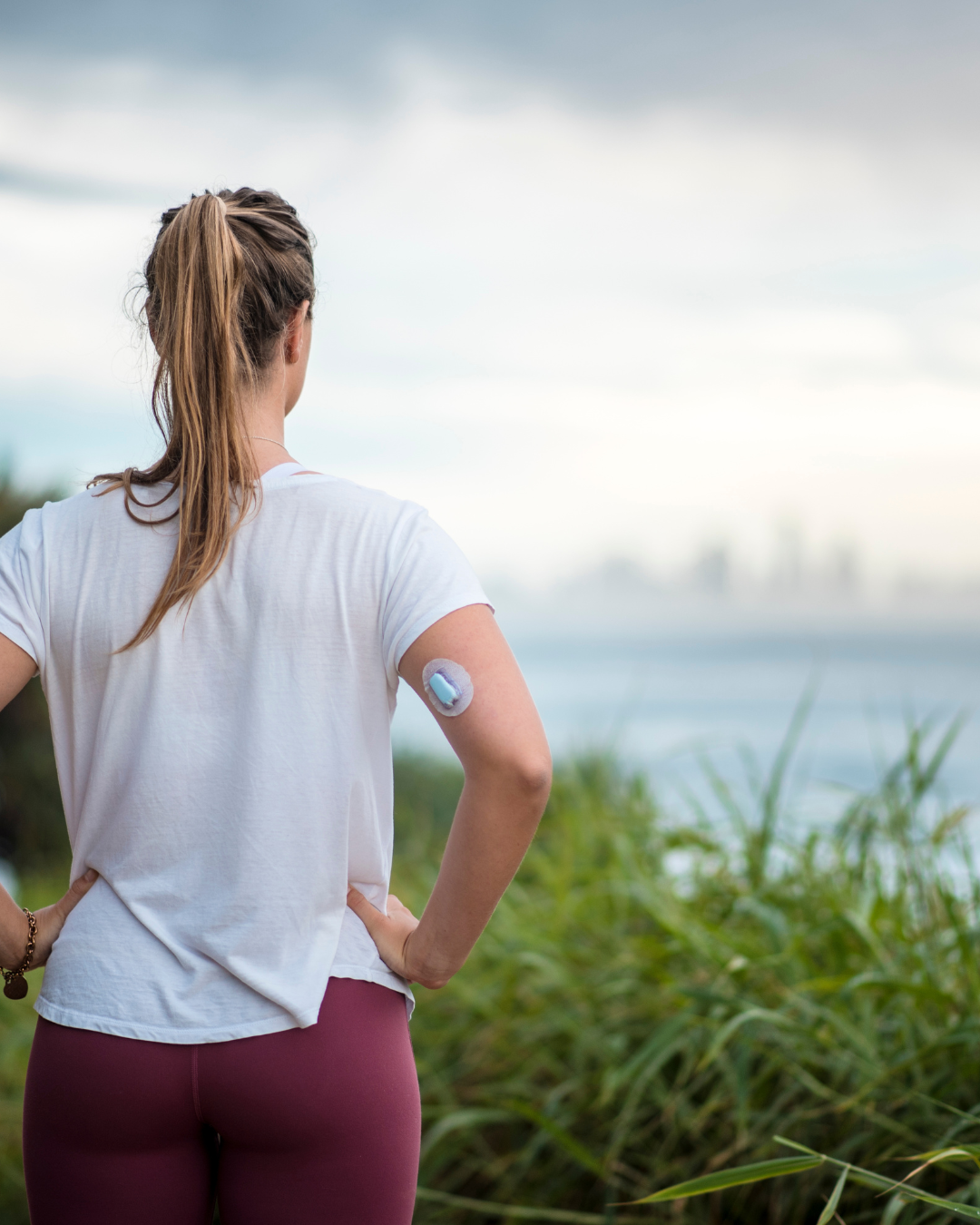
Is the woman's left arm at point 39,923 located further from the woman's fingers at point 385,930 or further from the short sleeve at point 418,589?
the short sleeve at point 418,589

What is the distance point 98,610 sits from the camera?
3.68ft

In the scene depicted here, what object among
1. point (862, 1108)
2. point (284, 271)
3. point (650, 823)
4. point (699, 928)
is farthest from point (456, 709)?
point (650, 823)

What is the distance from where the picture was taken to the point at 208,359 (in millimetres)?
1146

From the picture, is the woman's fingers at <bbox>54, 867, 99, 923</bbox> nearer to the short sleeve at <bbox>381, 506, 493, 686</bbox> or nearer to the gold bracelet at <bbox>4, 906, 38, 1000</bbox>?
the gold bracelet at <bbox>4, 906, 38, 1000</bbox>

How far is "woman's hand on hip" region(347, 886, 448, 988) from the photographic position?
3.76 feet

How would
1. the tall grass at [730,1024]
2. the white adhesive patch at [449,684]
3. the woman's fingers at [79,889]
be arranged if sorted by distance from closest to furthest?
the white adhesive patch at [449,684]
the woman's fingers at [79,889]
the tall grass at [730,1024]

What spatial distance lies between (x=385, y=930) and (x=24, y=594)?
536 millimetres

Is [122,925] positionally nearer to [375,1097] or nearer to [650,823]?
[375,1097]

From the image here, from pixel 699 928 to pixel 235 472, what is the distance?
1.71 m

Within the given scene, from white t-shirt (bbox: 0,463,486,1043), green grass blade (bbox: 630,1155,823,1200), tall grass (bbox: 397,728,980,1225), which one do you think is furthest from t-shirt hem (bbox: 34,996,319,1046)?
tall grass (bbox: 397,728,980,1225)

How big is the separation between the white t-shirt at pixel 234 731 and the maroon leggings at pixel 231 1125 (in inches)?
1.2

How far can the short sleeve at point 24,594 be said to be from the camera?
1127 millimetres

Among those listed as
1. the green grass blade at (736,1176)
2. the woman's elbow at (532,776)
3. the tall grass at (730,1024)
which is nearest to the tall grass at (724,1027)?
the tall grass at (730,1024)

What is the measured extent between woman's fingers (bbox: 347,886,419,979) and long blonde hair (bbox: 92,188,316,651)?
37cm
